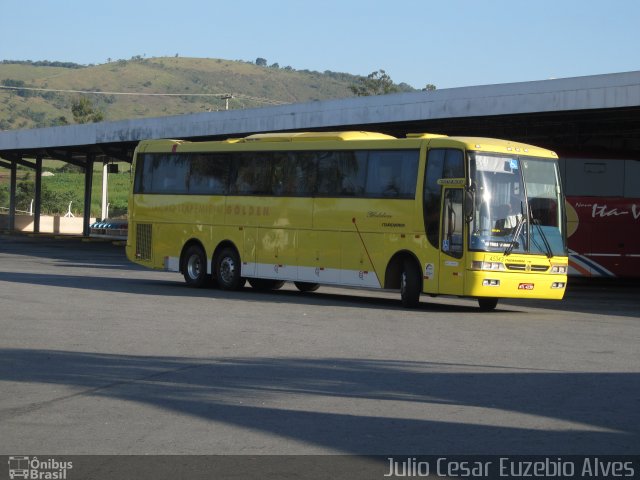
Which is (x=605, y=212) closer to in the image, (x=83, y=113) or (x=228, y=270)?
(x=228, y=270)

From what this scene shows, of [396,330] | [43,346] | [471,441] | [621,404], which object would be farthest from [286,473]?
[396,330]

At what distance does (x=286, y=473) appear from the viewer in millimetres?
7371

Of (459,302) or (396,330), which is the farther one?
(459,302)

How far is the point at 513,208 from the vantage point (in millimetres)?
21297

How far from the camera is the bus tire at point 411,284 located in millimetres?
22078

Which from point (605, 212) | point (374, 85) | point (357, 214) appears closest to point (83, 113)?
point (374, 85)

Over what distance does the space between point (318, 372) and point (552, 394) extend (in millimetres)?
2652

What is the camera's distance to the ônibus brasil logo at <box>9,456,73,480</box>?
23.7 ft

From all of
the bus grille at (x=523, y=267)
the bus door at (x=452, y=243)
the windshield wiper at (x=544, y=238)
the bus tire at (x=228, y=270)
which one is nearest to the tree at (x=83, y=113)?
the bus tire at (x=228, y=270)

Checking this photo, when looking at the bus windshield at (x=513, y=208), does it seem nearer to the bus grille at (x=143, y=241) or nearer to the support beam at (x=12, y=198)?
the bus grille at (x=143, y=241)

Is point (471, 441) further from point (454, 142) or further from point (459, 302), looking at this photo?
point (459, 302)

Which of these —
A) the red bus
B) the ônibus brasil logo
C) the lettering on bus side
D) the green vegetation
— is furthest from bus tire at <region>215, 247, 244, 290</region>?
the green vegetation

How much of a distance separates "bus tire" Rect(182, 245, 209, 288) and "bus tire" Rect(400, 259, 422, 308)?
640 cm

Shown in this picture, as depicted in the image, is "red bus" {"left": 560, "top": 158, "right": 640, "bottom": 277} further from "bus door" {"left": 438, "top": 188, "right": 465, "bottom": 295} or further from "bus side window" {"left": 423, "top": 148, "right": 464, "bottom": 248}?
"bus door" {"left": 438, "top": 188, "right": 465, "bottom": 295}
